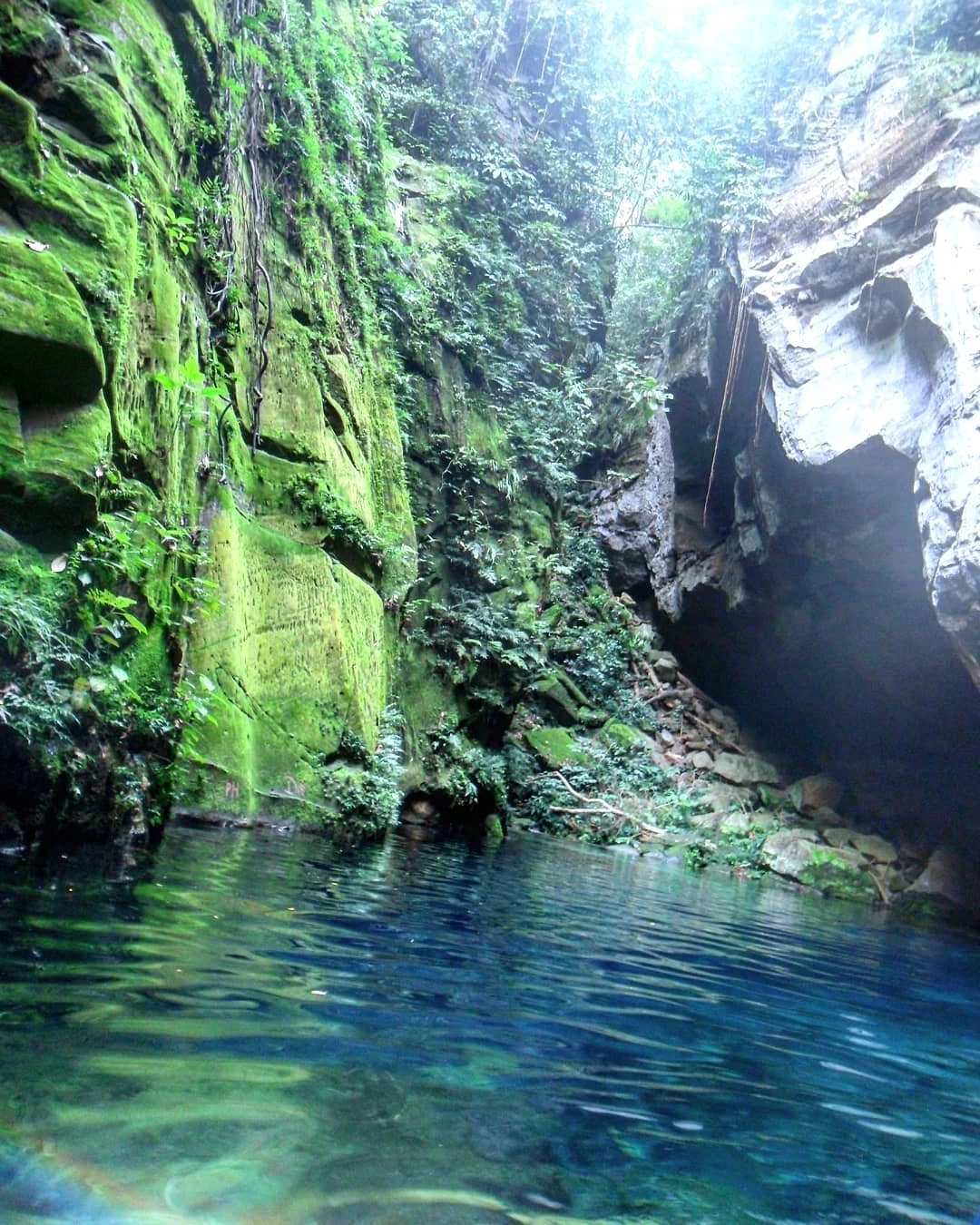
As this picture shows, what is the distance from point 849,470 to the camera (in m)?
11.9

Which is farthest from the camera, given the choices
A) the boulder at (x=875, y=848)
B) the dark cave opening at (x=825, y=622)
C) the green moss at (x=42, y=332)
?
the boulder at (x=875, y=848)

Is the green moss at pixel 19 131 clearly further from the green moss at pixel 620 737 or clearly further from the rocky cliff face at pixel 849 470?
the green moss at pixel 620 737

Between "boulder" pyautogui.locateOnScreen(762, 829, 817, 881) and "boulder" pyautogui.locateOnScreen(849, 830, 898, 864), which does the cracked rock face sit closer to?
"boulder" pyautogui.locateOnScreen(762, 829, 817, 881)

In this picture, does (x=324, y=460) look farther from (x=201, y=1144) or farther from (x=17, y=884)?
(x=201, y=1144)

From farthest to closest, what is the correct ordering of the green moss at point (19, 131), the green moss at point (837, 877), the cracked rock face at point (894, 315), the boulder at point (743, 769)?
the boulder at point (743, 769) → the green moss at point (837, 877) → the cracked rock face at point (894, 315) → the green moss at point (19, 131)

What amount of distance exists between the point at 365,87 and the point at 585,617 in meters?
11.7

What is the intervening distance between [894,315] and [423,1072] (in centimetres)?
1186

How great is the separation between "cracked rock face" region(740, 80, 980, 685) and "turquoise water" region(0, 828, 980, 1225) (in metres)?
6.15

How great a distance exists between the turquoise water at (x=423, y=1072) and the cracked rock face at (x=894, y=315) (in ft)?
20.2

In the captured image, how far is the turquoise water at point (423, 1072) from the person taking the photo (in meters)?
1.56

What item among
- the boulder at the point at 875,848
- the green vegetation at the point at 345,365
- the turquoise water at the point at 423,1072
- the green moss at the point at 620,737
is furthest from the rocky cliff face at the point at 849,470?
the turquoise water at the point at 423,1072

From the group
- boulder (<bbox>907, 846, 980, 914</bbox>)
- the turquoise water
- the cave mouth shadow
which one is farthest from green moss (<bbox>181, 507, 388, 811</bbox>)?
boulder (<bbox>907, 846, 980, 914</bbox>)

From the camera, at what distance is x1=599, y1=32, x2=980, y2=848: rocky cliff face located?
9.88m

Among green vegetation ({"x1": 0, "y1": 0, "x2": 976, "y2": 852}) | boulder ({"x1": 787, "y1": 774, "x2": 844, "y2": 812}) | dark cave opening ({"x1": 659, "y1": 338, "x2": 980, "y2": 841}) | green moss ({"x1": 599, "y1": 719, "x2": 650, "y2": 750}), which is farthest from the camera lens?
green moss ({"x1": 599, "y1": 719, "x2": 650, "y2": 750})
